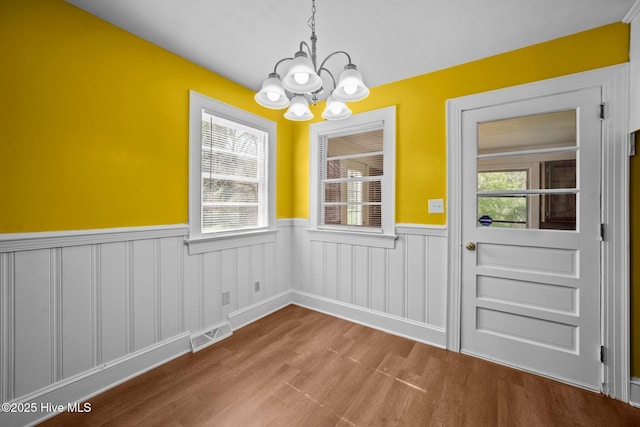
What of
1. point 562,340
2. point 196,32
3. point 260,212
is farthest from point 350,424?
point 196,32

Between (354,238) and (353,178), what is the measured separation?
0.69 meters

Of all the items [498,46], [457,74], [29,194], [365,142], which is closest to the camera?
[29,194]

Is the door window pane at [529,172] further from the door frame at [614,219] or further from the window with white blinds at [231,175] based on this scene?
the window with white blinds at [231,175]

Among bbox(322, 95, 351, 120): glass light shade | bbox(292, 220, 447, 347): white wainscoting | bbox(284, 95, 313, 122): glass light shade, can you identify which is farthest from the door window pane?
bbox(284, 95, 313, 122): glass light shade

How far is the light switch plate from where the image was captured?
2407mm

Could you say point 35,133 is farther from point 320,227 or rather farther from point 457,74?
point 457,74

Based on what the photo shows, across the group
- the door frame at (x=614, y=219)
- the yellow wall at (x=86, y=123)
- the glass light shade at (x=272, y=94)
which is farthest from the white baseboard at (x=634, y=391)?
the yellow wall at (x=86, y=123)

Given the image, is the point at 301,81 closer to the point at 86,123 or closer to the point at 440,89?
the point at 86,123

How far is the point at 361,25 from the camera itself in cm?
184

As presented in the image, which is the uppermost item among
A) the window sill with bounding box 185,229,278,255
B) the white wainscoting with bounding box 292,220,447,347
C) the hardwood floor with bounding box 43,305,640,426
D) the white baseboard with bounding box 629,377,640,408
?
the window sill with bounding box 185,229,278,255

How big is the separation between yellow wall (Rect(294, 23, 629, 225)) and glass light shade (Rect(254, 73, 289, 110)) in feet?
4.97

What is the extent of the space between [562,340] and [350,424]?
1.73 meters

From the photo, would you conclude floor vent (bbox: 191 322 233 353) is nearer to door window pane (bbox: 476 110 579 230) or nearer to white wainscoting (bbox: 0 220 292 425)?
white wainscoting (bbox: 0 220 292 425)

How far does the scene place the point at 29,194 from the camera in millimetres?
1547
